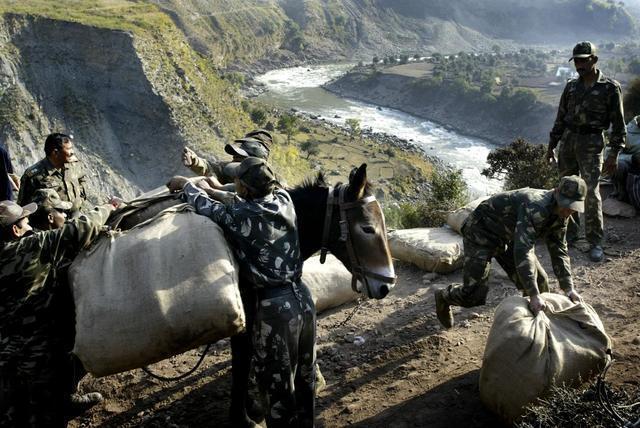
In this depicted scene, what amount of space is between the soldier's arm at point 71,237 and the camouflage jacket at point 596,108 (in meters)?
5.37

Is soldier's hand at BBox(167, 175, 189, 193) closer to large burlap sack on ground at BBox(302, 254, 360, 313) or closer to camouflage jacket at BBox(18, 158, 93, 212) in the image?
camouflage jacket at BBox(18, 158, 93, 212)

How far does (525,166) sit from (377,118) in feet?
179

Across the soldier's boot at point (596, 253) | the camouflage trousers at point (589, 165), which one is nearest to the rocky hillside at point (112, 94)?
the camouflage trousers at point (589, 165)

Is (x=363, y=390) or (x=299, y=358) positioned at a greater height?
(x=299, y=358)

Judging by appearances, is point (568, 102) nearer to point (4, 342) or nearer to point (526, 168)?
point (526, 168)

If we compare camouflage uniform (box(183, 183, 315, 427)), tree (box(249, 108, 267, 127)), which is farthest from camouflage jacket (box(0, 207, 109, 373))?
tree (box(249, 108, 267, 127))

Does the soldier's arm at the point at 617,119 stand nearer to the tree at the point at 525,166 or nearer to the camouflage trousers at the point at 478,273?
the tree at the point at 525,166

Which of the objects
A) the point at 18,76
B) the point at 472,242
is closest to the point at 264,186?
the point at 472,242

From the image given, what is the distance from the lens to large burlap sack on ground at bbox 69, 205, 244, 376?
3027 millimetres

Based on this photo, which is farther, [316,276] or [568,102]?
[568,102]

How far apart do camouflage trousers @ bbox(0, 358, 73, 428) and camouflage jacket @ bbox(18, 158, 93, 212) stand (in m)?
1.72

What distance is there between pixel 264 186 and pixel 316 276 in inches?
95.9

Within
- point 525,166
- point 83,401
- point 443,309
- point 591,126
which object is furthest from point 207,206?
point 525,166

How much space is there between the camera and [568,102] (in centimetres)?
634
